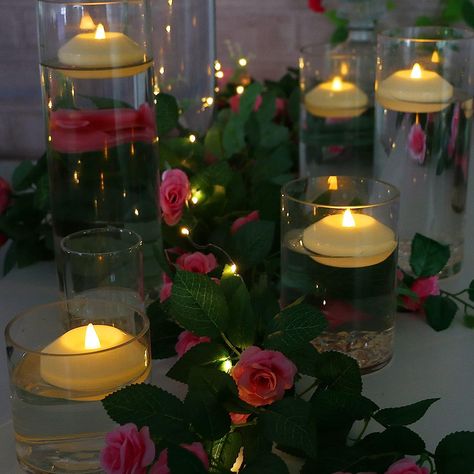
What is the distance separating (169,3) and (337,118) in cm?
25

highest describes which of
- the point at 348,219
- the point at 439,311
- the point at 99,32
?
the point at 99,32

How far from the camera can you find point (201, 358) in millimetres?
584

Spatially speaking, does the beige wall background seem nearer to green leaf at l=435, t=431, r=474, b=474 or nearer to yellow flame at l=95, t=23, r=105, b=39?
yellow flame at l=95, t=23, r=105, b=39

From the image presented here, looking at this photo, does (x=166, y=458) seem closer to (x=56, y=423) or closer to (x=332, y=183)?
(x=56, y=423)

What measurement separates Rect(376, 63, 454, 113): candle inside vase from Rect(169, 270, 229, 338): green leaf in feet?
1.07

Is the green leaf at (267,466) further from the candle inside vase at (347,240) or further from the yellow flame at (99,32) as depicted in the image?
the yellow flame at (99,32)

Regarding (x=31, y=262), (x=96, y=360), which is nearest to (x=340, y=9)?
(x=31, y=262)

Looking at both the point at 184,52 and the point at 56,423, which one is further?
the point at 184,52

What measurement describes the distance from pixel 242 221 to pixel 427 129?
0.19 metres

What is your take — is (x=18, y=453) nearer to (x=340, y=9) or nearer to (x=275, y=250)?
(x=275, y=250)

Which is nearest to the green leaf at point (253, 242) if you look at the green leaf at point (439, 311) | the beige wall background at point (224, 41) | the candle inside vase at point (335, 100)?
the green leaf at point (439, 311)

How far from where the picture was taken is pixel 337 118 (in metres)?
A: 1.08

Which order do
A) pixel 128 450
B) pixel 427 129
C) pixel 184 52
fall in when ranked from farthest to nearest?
pixel 184 52, pixel 427 129, pixel 128 450

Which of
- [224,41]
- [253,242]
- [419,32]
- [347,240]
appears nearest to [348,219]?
[347,240]
